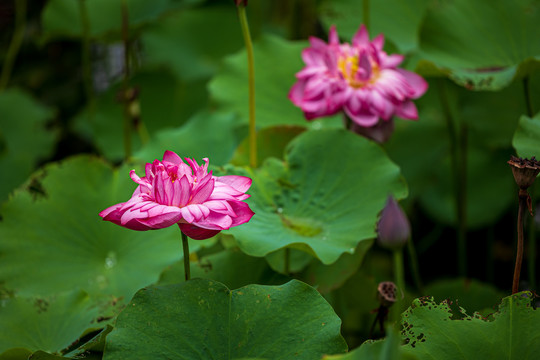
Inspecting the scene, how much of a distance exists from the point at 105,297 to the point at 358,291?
1.70 feet

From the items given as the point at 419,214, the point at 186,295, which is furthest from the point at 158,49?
the point at 186,295

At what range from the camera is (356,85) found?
1102mm

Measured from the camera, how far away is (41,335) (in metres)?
0.96

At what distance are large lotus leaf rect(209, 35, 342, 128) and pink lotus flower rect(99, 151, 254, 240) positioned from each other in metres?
0.59

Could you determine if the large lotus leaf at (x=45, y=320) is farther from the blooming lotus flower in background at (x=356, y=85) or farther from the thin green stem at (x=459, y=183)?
the thin green stem at (x=459, y=183)

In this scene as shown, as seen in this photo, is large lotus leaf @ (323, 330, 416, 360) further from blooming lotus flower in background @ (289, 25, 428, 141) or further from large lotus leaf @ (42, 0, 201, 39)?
large lotus leaf @ (42, 0, 201, 39)

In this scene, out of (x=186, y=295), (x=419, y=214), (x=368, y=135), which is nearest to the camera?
(x=186, y=295)

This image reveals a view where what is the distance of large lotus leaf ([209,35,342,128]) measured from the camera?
1.41m

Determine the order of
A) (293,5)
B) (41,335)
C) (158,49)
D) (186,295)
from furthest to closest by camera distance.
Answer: (158,49) < (293,5) < (41,335) < (186,295)

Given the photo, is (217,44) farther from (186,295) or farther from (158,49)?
(186,295)

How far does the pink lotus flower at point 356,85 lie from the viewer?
108 centimetres

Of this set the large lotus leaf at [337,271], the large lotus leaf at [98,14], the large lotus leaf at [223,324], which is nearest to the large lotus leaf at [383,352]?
the large lotus leaf at [223,324]

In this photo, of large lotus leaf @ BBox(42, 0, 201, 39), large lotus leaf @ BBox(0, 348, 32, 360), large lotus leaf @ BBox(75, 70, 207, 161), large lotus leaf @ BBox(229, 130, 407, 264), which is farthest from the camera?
large lotus leaf @ BBox(75, 70, 207, 161)

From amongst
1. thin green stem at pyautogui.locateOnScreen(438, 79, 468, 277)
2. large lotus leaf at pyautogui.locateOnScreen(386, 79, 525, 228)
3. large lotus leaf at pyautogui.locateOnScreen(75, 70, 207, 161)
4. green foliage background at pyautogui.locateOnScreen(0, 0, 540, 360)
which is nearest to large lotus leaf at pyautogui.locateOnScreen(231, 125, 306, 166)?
green foliage background at pyautogui.locateOnScreen(0, 0, 540, 360)
